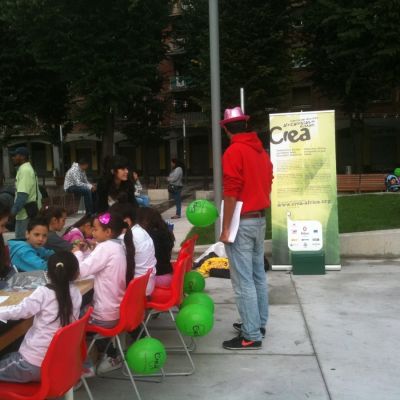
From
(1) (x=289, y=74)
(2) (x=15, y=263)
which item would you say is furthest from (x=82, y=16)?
(2) (x=15, y=263)

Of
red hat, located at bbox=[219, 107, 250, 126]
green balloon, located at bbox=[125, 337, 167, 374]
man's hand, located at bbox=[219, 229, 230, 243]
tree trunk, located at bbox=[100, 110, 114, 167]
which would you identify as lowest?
green balloon, located at bbox=[125, 337, 167, 374]

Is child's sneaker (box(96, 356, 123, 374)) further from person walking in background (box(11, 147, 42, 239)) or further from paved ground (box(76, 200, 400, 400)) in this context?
person walking in background (box(11, 147, 42, 239))

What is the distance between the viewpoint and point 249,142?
438cm

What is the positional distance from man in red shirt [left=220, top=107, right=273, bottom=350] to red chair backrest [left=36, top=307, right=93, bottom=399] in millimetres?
1798

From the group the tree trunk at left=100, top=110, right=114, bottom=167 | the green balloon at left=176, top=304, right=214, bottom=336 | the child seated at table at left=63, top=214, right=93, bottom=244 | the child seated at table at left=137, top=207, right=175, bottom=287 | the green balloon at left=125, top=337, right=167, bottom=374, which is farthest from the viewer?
the tree trunk at left=100, top=110, right=114, bottom=167

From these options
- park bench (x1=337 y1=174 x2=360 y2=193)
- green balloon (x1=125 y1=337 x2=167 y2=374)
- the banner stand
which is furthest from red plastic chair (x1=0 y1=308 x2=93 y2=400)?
park bench (x1=337 y1=174 x2=360 y2=193)

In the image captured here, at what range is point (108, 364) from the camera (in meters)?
4.07

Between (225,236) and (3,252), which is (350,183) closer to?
(225,236)

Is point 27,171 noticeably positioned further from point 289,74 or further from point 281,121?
point 289,74

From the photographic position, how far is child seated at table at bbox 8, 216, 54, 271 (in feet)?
14.2

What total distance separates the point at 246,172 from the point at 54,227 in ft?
6.40

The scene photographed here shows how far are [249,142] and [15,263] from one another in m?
2.13

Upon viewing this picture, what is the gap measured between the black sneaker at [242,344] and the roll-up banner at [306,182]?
9.86 feet

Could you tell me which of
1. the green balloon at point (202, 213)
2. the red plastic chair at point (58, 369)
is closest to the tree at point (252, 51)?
the green balloon at point (202, 213)
